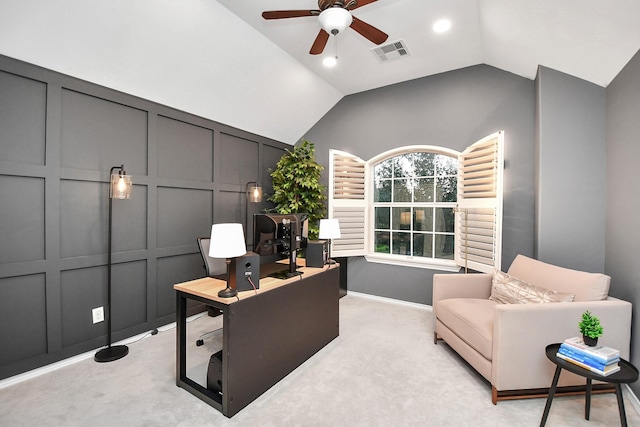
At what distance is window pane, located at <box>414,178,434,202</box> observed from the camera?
399 centimetres

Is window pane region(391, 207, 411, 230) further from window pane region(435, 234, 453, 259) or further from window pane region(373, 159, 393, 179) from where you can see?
window pane region(373, 159, 393, 179)

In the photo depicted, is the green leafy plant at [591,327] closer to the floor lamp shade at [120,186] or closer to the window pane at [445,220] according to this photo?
the window pane at [445,220]

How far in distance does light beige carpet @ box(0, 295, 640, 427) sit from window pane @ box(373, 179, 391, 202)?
227cm

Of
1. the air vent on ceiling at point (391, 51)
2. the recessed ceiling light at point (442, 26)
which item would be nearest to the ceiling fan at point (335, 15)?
the recessed ceiling light at point (442, 26)

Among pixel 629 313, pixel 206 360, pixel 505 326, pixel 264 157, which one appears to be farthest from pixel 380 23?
pixel 206 360

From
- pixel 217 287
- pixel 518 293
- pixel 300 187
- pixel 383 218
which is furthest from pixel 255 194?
pixel 518 293

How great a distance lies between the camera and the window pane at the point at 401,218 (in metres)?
4.18

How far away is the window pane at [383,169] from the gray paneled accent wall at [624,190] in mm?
2358

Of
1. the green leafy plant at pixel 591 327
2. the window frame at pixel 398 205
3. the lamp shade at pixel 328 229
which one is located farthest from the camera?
the window frame at pixel 398 205

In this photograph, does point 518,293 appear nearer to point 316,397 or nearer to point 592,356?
point 592,356

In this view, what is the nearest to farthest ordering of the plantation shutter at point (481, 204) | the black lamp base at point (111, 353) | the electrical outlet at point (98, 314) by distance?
the black lamp base at point (111, 353)
the electrical outlet at point (98, 314)
the plantation shutter at point (481, 204)

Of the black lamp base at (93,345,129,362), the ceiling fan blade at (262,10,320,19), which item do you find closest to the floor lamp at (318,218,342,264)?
the ceiling fan blade at (262,10,320,19)

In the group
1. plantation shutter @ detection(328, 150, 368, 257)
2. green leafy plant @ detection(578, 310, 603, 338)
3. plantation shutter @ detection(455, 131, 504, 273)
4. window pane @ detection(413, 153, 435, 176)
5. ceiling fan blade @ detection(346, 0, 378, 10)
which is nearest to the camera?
green leafy plant @ detection(578, 310, 603, 338)

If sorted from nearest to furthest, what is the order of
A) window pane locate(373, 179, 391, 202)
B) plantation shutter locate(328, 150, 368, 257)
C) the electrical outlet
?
the electrical outlet
plantation shutter locate(328, 150, 368, 257)
window pane locate(373, 179, 391, 202)
